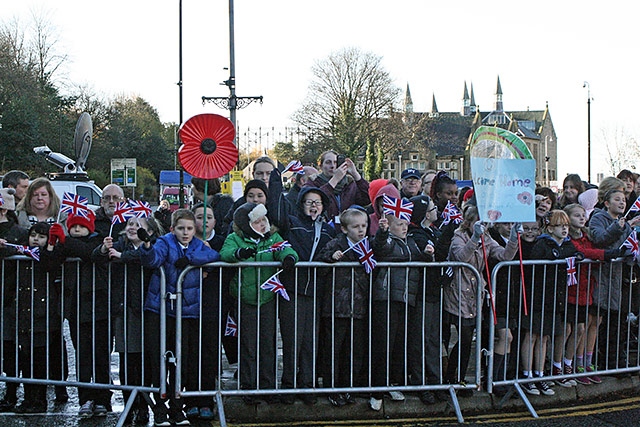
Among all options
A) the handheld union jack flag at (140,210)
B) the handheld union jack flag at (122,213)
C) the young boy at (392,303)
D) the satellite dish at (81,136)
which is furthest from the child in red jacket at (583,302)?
the satellite dish at (81,136)

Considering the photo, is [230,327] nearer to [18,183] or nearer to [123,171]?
[18,183]

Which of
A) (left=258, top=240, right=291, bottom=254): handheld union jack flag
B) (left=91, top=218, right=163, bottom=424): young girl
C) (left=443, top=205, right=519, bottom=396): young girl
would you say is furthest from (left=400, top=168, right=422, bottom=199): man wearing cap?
(left=91, top=218, right=163, bottom=424): young girl

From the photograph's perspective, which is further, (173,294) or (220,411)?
(173,294)

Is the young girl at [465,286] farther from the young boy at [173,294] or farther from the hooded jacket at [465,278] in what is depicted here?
the young boy at [173,294]

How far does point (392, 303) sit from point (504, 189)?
1335 mm

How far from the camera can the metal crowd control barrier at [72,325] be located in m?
5.88

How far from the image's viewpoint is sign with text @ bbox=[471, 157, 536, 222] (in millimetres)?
6012

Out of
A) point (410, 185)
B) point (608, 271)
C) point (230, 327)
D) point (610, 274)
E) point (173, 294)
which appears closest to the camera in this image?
point (173, 294)

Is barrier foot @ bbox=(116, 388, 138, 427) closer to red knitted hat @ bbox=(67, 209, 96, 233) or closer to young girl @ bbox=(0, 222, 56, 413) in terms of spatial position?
young girl @ bbox=(0, 222, 56, 413)

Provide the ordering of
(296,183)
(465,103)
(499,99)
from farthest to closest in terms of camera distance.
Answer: (499,99), (465,103), (296,183)

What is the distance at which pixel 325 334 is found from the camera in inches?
242

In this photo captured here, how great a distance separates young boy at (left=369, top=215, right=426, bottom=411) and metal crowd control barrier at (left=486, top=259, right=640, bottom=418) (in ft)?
2.38

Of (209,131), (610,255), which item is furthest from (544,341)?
(209,131)

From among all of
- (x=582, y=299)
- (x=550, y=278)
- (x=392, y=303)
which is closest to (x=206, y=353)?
(x=392, y=303)
